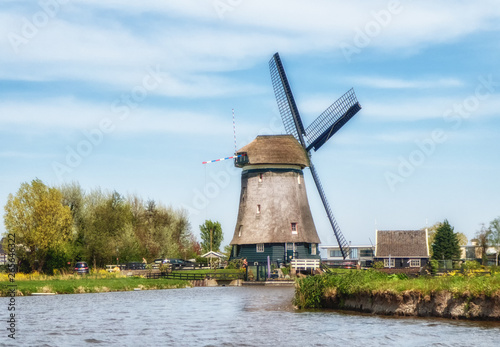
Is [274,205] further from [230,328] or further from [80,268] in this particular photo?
[230,328]

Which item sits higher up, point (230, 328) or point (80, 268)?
point (80, 268)

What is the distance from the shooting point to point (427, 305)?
22.8 m

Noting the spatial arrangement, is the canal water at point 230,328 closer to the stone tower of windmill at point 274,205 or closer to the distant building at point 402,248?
the stone tower of windmill at point 274,205

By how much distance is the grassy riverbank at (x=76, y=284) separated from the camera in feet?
135

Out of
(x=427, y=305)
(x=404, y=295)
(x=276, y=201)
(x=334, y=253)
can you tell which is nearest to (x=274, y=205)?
(x=276, y=201)

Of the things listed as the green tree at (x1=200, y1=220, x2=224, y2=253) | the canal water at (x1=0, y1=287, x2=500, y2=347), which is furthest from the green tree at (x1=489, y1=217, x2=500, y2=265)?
the canal water at (x1=0, y1=287, x2=500, y2=347)

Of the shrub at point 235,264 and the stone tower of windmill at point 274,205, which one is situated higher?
the stone tower of windmill at point 274,205

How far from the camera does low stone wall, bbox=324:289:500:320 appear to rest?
69.8ft

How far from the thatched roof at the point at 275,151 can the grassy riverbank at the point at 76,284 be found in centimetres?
1141

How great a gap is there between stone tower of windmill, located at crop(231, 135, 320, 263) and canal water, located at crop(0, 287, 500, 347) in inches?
1033

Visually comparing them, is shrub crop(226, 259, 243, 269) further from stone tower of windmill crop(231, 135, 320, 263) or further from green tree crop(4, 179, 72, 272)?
green tree crop(4, 179, 72, 272)

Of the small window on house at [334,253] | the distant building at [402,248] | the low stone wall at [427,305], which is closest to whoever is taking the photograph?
the low stone wall at [427,305]

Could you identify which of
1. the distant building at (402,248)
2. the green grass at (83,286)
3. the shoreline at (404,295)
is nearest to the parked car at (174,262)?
the green grass at (83,286)

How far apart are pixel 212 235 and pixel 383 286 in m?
76.2
